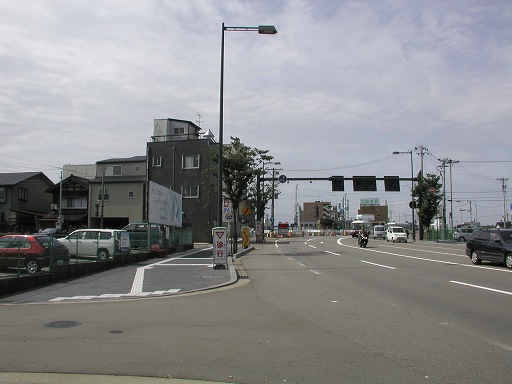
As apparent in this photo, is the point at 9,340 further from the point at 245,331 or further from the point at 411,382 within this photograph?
the point at 411,382

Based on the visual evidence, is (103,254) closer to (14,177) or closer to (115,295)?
(115,295)

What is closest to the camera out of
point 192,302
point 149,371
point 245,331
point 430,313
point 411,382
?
point 411,382

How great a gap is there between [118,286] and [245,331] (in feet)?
26.6

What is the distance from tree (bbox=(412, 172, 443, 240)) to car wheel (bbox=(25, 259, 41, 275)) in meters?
49.7

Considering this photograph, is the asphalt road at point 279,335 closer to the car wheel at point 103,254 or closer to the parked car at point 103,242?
the parked car at point 103,242

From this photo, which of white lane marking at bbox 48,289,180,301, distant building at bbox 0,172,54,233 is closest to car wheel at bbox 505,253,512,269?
white lane marking at bbox 48,289,180,301

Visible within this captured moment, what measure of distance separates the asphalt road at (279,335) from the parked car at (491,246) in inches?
253

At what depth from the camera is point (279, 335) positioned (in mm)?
7918

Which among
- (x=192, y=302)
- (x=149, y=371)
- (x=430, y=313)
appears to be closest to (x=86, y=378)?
(x=149, y=371)

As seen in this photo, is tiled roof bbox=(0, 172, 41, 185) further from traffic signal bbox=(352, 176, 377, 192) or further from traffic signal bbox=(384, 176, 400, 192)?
traffic signal bbox=(384, 176, 400, 192)

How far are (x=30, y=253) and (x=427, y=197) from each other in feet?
167

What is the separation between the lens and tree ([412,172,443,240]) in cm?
5794

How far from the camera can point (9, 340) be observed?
7527 millimetres

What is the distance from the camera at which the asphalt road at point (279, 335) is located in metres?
5.98
